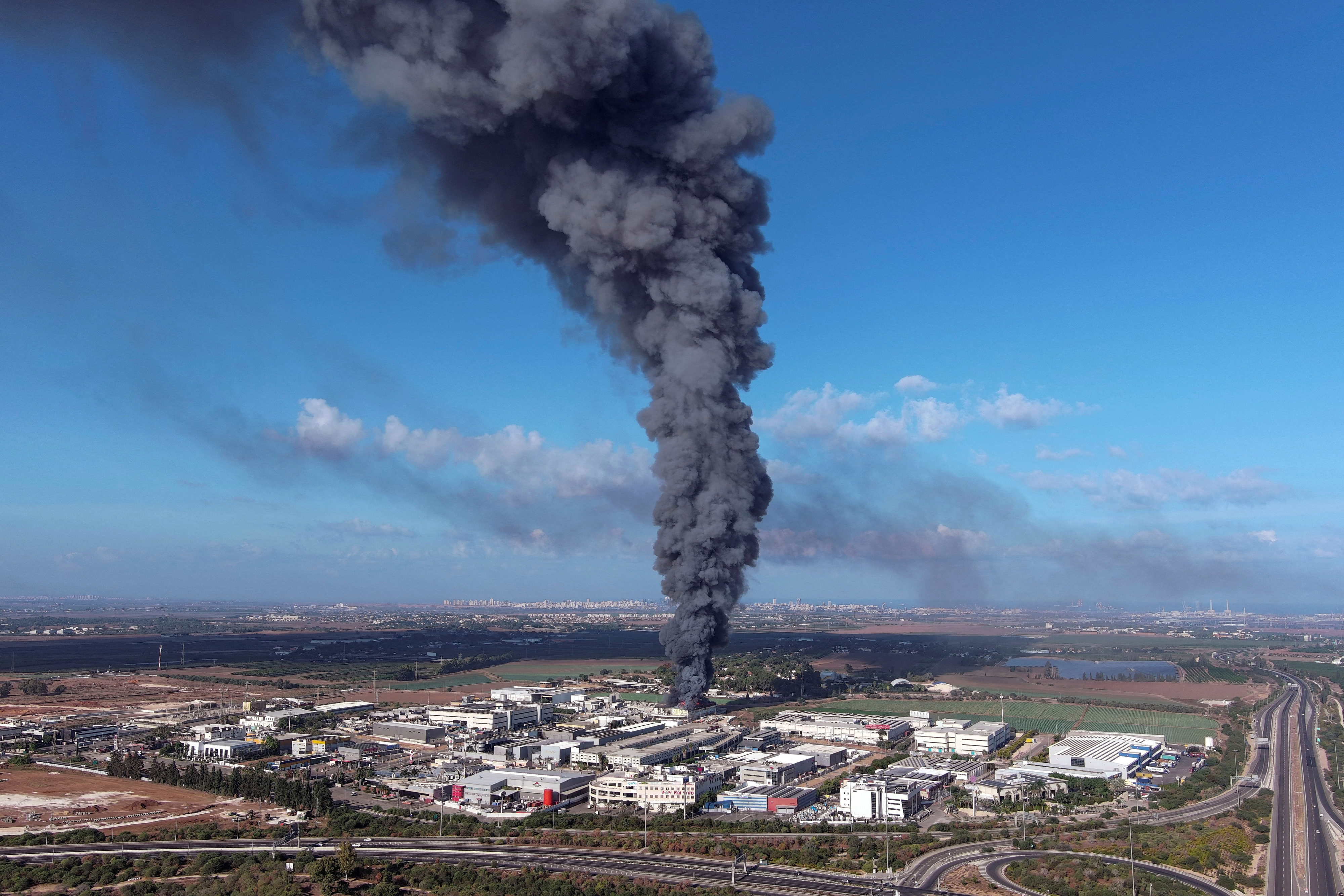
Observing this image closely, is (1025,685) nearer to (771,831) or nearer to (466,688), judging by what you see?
(466,688)

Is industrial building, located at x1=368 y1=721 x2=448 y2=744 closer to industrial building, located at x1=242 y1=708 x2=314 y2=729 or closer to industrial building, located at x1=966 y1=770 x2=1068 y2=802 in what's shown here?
industrial building, located at x1=242 y1=708 x2=314 y2=729

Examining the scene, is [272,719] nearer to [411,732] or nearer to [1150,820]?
[411,732]

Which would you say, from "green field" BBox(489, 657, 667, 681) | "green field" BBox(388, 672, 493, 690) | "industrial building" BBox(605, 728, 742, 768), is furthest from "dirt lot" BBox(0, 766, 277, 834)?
"green field" BBox(489, 657, 667, 681)

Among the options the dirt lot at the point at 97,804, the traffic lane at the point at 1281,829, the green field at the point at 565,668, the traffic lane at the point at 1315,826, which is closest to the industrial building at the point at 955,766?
the traffic lane at the point at 1281,829

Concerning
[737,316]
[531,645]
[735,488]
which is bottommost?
[531,645]

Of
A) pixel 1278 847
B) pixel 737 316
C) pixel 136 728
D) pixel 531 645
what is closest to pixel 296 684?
pixel 136 728

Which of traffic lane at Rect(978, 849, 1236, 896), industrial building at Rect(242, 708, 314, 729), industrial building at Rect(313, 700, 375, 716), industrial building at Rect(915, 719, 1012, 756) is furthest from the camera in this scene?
industrial building at Rect(313, 700, 375, 716)
